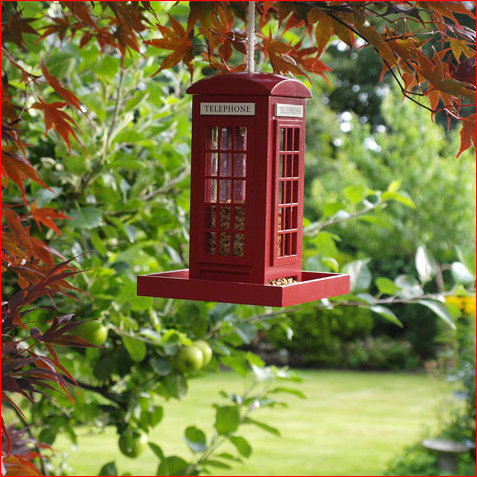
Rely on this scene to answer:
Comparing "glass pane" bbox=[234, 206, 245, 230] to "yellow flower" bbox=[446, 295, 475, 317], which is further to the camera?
"yellow flower" bbox=[446, 295, 475, 317]

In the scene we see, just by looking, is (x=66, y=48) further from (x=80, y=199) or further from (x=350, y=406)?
(x=350, y=406)

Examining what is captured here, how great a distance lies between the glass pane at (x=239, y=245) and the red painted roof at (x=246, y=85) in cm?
29

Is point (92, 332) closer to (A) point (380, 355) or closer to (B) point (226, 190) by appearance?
(B) point (226, 190)

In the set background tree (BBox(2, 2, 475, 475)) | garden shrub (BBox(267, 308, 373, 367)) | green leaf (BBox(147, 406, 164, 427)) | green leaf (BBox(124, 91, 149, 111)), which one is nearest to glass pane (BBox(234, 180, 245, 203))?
background tree (BBox(2, 2, 475, 475))

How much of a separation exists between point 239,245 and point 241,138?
22 cm

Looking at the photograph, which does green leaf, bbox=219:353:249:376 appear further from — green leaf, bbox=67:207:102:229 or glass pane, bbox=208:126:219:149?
glass pane, bbox=208:126:219:149

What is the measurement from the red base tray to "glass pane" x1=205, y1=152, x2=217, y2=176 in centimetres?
23

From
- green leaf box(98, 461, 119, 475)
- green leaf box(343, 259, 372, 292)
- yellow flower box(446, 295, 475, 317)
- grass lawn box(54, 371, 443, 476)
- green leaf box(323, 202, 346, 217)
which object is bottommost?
grass lawn box(54, 371, 443, 476)

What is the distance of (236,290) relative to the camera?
1594 mm

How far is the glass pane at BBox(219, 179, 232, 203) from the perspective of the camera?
1.70 metres

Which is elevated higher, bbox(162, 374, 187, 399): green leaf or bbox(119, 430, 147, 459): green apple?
bbox(162, 374, 187, 399): green leaf

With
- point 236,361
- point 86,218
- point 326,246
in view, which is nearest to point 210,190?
point 86,218

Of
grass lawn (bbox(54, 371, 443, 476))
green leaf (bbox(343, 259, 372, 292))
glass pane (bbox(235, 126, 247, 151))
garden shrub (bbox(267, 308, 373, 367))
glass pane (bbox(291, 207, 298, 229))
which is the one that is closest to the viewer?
glass pane (bbox(235, 126, 247, 151))

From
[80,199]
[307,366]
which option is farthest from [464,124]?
[307,366]
